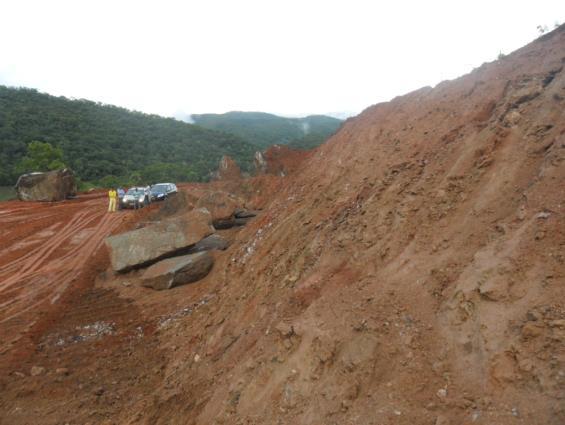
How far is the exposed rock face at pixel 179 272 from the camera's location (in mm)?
11203

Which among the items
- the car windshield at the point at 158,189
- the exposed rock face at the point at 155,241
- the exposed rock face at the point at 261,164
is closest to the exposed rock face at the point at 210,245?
the exposed rock face at the point at 155,241

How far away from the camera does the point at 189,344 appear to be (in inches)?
314

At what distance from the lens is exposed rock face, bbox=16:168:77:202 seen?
1094 inches

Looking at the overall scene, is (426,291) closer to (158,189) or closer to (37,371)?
(37,371)

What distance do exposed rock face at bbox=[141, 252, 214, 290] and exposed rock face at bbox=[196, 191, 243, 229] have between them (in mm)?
3802

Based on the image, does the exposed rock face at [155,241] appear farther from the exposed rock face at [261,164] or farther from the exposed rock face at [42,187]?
the exposed rock face at [42,187]

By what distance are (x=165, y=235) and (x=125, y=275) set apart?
1.70 metres

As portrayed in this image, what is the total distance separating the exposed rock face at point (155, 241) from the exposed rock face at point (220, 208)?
2.19m

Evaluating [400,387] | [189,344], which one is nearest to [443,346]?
[400,387]

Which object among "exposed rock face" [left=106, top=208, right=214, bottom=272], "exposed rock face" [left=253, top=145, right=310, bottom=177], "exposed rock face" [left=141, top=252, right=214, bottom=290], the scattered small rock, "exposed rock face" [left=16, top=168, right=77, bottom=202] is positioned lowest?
the scattered small rock

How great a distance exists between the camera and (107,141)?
54.6m

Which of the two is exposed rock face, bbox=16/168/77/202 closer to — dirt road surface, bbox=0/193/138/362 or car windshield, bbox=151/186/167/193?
dirt road surface, bbox=0/193/138/362

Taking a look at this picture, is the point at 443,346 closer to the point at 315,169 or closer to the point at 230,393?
the point at 230,393

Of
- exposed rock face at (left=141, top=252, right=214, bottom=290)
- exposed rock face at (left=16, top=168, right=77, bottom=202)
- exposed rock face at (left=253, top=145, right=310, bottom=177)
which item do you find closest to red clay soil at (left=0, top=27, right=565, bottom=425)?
exposed rock face at (left=141, top=252, right=214, bottom=290)
